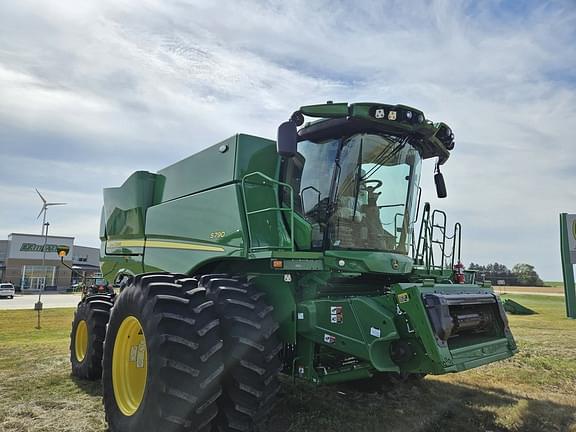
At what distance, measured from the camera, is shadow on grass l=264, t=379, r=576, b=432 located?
4680mm

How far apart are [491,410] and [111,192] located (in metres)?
6.74

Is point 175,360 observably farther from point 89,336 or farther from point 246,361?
point 89,336

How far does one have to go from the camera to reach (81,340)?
7.48m

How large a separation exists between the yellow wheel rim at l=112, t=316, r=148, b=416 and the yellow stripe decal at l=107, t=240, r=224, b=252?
3.82ft

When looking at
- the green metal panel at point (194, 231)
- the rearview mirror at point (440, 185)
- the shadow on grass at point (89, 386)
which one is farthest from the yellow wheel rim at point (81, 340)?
the rearview mirror at point (440, 185)

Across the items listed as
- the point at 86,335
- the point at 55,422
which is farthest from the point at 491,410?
the point at 86,335

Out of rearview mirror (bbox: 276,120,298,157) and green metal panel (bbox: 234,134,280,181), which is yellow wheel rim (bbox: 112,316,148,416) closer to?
green metal panel (bbox: 234,134,280,181)

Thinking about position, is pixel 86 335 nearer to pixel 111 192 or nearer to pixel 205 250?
pixel 111 192

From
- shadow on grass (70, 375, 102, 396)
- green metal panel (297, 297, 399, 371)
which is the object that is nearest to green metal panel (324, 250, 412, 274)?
green metal panel (297, 297, 399, 371)

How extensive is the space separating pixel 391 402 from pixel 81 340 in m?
5.08

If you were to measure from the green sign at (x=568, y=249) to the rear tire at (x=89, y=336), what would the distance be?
13789 mm

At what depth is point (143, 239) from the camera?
271 inches

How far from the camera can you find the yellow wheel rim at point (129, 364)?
456 cm

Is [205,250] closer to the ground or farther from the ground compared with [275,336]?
farther from the ground
